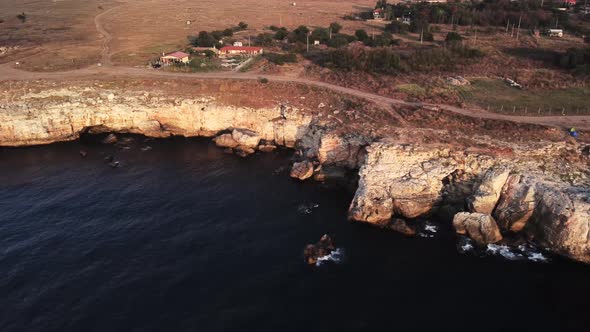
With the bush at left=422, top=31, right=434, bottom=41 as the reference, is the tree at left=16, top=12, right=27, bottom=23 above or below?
above

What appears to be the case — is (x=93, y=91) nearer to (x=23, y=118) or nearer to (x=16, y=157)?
(x=23, y=118)

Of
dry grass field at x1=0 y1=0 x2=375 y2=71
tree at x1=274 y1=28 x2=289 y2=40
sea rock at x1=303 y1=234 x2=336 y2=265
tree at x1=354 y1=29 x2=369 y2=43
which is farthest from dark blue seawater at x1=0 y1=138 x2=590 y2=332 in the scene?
tree at x1=274 y1=28 x2=289 y2=40

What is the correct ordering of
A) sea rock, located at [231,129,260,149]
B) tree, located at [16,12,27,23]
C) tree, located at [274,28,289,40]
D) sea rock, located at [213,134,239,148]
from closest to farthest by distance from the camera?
sea rock, located at [231,129,260,149]
sea rock, located at [213,134,239,148]
tree, located at [274,28,289,40]
tree, located at [16,12,27,23]

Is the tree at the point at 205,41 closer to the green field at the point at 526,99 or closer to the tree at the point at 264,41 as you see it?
the tree at the point at 264,41

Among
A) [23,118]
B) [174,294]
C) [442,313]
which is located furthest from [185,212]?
[23,118]

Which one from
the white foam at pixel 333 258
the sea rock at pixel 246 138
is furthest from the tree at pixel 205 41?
the white foam at pixel 333 258

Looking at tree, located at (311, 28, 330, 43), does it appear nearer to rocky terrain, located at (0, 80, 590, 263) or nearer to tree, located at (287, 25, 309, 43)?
tree, located at (287, 25, 309, 43)
